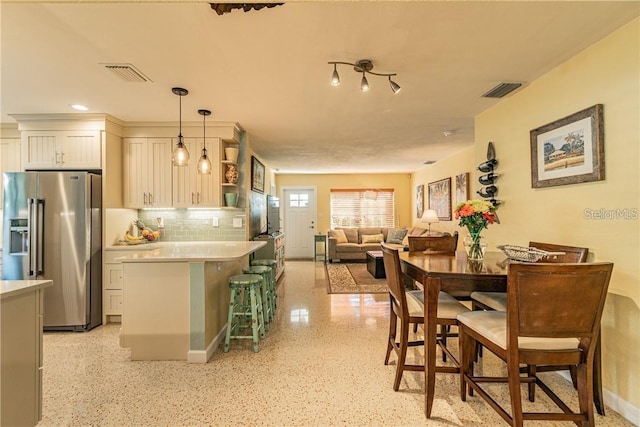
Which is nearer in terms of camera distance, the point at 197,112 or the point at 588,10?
the point at 588,10

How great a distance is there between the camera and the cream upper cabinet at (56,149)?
334cm

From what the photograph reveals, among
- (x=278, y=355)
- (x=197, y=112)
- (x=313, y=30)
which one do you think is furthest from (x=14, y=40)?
(x=278, y=355)

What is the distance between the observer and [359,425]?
169 cm

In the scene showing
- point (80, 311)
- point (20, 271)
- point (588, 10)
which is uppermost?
point (588, 10)

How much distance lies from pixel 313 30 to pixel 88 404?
2.83m

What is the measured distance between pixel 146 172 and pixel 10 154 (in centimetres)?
167

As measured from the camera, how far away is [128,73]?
2314mm

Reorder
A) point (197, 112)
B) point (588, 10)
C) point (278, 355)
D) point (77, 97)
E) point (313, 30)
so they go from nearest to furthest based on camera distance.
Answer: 1. point (588, 10)
2. point (313, 30)
3. point (278, 355)
4. point (77, 97)
5. point (197, 112)

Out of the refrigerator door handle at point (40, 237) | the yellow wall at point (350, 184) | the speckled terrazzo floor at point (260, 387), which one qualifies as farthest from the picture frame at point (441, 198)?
the refrigerator door handle at point (40, 237)

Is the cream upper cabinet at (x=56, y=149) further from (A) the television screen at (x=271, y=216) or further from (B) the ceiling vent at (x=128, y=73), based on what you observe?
(A) the television screen at (x=271, y=216)

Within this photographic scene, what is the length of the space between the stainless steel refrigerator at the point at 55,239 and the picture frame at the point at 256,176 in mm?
2005

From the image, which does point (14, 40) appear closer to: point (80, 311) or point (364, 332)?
point (80, 311)

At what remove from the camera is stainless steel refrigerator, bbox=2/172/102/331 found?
3029 mm

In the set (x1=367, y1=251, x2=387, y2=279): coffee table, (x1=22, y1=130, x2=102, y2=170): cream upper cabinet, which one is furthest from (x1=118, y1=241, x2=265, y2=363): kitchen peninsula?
(x1=367, y1=251, x2=387, y2=279): coffee table
